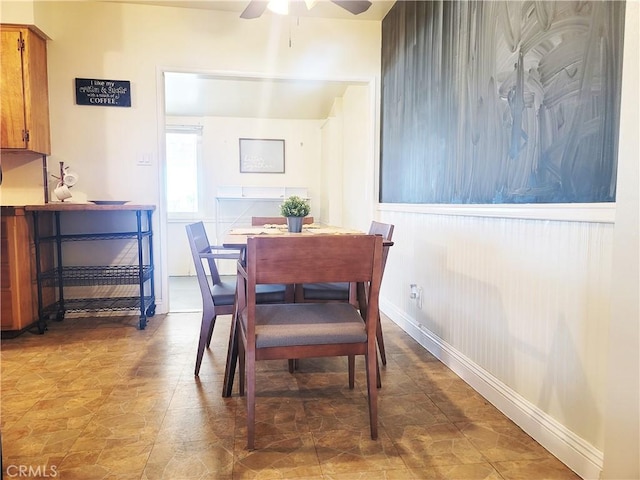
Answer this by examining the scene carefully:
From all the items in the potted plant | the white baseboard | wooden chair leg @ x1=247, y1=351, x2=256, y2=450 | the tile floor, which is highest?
the potted plant

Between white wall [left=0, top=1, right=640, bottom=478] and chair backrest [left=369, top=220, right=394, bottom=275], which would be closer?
white wall [left=0, top=1, right=640, bottom=478]

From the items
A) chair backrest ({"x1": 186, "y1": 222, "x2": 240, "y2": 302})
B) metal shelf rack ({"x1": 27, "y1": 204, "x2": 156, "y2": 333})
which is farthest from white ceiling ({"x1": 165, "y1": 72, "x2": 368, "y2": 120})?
chair backrest ({"x1": 186, "y1": 222, "x2": 240, "y2": 302})

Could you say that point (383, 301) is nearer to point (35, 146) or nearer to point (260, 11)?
point (260, 11)

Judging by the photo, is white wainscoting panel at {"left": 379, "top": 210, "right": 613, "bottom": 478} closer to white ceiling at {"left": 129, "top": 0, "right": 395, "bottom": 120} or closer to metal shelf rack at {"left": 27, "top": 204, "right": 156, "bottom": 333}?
metal shelf rack at {"left": 27, "top": 204, "right": 156, "bottom": 333}

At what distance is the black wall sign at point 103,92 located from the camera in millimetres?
3211

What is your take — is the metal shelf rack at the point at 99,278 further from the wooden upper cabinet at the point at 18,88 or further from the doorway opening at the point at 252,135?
the doorway opening at the point at 252,135

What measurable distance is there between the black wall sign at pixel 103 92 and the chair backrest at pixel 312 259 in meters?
2.63

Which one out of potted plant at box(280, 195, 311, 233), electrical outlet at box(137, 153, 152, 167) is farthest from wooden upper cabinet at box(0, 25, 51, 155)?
potted plant at box(280, 195, 311, 233)

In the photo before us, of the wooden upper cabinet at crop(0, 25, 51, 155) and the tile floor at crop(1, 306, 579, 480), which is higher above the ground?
the wooden upper cabinet at crop(0, 25, 51, 155)

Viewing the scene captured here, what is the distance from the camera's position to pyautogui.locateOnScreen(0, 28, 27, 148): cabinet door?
2.80 m

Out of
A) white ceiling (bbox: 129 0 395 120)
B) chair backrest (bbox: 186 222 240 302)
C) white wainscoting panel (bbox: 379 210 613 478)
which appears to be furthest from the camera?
white ceiling (bbox: 129 0 395 120)

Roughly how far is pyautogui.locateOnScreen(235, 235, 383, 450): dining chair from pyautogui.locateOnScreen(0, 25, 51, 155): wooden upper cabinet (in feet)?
7.75

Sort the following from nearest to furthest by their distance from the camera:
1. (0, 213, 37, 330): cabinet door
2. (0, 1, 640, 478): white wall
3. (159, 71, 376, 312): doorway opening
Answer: (0, 1, 640, 478): white wall → (0, 213, 37, 330): cabinet door → (159, 71, 376, 312): doorway opening

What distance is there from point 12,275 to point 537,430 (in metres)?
3.23
